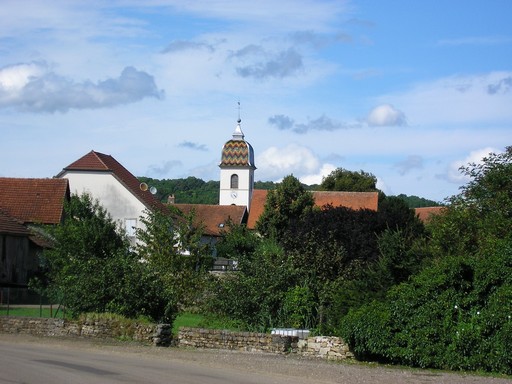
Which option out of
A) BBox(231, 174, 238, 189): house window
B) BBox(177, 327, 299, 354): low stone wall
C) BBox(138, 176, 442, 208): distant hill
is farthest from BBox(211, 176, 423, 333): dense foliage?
BBox(138, 176, 442, 208): distant hill

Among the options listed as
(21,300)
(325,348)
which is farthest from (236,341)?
(21,300)

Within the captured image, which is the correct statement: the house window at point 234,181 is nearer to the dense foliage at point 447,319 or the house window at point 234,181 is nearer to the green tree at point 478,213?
the green tree at point 478,213

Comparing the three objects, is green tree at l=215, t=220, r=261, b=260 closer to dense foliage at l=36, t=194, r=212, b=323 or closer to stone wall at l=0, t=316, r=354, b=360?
dense foliage at l=36, t=194, r=212, b=323

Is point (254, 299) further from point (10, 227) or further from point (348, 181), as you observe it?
point (348, 181)

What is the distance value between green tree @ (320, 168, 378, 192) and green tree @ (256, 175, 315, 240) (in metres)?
20.3

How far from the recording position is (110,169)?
7100 cm

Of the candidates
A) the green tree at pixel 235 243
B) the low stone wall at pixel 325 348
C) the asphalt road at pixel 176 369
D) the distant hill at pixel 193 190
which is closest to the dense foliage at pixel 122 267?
the asphalt road at pixel 176 369

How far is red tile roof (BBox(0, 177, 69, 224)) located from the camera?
191 ft

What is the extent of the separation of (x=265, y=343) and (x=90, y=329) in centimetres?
683

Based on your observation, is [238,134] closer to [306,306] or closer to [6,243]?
[6,243]

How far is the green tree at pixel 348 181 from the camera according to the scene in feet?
320

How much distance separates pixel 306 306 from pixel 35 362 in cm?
1154

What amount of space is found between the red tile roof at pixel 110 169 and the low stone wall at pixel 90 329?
39135 millimetres

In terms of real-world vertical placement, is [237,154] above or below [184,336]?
above
